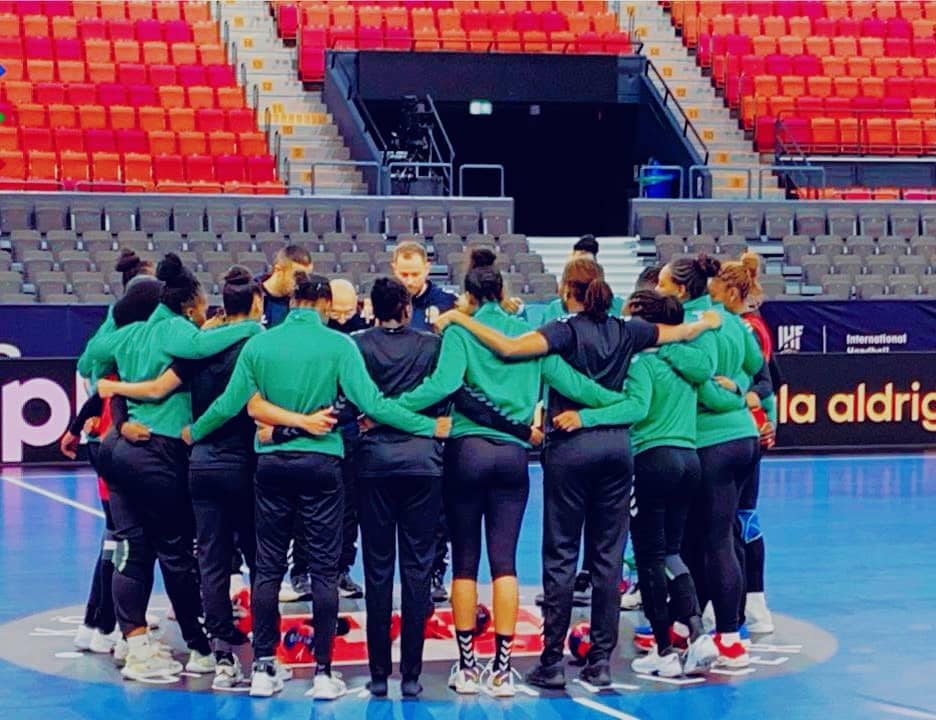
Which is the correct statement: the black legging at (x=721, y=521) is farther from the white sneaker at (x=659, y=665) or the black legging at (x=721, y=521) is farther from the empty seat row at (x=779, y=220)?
the empty seat row at (x=779, y=220)

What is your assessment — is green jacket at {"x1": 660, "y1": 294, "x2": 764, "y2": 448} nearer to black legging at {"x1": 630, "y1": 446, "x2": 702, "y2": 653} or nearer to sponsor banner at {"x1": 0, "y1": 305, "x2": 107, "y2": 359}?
black legging at {"x1": 630, "y1": 446, "x2": 702, "y2": 653}

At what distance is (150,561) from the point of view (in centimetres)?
763

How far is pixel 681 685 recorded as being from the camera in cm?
759

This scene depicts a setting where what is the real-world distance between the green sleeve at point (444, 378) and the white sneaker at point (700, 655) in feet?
5.51

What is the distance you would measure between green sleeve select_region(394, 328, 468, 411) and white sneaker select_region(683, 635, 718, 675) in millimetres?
1679

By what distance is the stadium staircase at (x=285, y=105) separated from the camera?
2270cm

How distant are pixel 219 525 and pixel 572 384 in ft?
5.55

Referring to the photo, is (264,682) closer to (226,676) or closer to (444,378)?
(226,676)

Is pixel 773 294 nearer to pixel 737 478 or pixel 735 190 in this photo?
pixel 735 190

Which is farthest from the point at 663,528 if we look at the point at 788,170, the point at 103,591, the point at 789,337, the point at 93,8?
the point at 93,8

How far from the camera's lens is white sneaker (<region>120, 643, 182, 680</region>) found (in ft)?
24.9

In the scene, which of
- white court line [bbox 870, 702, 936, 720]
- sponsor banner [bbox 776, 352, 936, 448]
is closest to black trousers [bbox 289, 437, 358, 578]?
white court line [bbox 870, 702, 936, 720]

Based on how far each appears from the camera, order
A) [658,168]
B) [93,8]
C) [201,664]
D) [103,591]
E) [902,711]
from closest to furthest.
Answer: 1. [902,711]
2. [201,664]
3. [103,591]
4. [658,168]
5. [93,8]

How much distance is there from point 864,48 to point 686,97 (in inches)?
144
